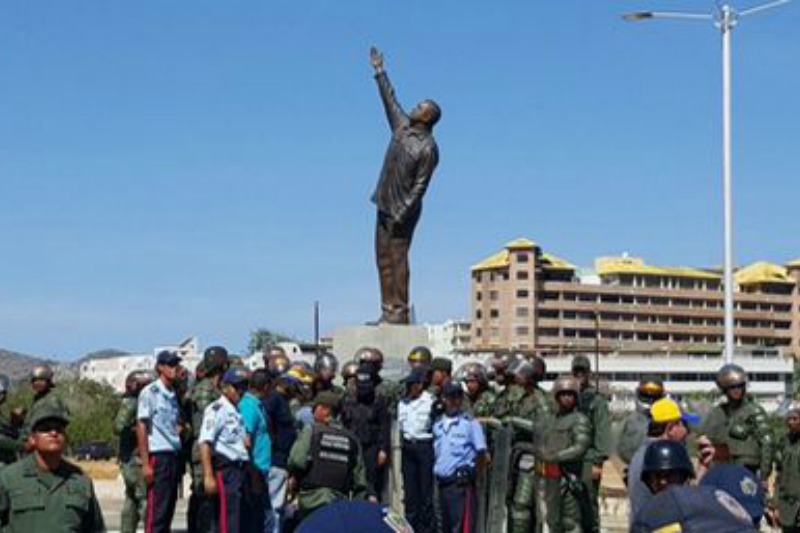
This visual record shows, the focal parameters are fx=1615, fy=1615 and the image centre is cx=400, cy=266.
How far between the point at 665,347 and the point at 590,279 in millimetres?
12953

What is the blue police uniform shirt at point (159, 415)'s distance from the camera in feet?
42.9

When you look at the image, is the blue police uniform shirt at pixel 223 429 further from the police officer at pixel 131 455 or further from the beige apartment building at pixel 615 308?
the beige apartment building at pixel 615 308

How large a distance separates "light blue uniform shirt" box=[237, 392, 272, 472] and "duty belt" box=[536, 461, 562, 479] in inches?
101

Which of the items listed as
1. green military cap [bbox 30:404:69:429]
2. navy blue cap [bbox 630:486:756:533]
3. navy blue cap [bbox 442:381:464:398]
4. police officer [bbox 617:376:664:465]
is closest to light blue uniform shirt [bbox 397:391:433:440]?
navy blue cap [bbox 442:381:464:398]

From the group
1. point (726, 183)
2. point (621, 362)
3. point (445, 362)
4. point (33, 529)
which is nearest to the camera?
point (33, 529)

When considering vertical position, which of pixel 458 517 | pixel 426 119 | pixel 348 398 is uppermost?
pixel 426 119

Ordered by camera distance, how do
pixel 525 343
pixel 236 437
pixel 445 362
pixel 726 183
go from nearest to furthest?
pixel 236 437, pixel 445 362, pixel 726 183, pixel 525 343

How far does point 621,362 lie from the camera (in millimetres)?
146125

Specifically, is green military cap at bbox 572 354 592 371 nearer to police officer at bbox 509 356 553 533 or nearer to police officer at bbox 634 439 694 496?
police officer at bbox 509 356 553 533

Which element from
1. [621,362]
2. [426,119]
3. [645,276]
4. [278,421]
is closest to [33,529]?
[278,421]

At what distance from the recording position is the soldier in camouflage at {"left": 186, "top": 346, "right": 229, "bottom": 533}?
12945 millimetres

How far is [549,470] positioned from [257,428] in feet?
9.26

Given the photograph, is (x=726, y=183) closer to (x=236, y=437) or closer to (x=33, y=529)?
(x=236, y=437)

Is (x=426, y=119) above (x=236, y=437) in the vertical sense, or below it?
above
